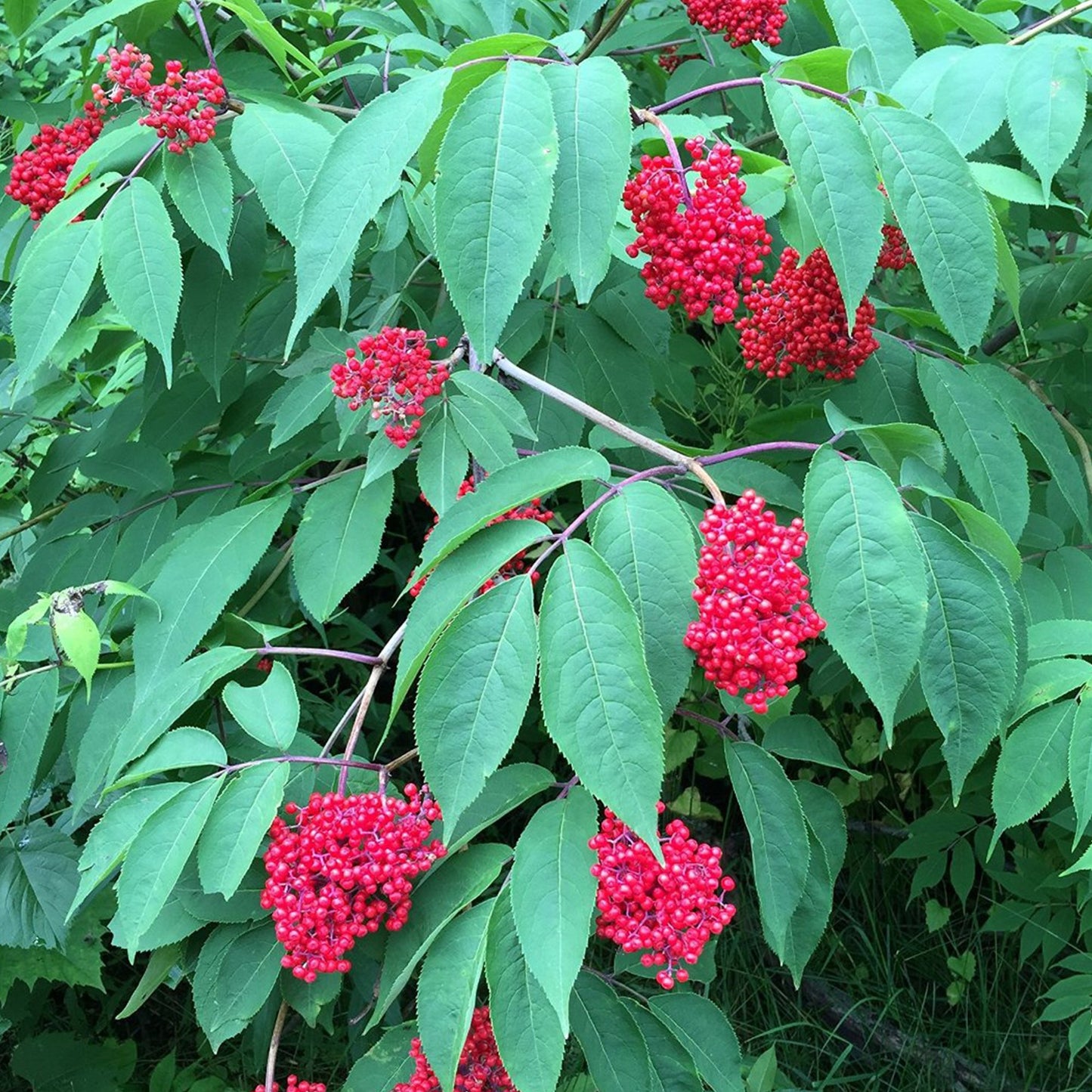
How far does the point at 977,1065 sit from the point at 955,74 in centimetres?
284

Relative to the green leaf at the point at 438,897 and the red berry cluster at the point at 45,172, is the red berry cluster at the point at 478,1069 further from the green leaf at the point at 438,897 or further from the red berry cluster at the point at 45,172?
the red berry cluster at the point at 45,172

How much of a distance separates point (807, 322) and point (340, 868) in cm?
118

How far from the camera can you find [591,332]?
2.45m

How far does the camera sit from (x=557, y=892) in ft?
4.50

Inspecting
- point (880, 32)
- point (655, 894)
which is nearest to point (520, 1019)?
point (655, 894)

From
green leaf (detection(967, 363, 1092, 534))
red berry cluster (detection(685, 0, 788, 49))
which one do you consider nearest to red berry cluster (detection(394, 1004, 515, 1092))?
green leaf (detection(967, 363, 1092, 534))

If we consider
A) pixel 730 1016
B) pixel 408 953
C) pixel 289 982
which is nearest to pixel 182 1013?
pixel 730 1016

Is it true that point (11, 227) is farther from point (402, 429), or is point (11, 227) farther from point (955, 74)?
point (955, 74)

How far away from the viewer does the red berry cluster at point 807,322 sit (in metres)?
1.99

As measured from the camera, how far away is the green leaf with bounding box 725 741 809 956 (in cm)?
157

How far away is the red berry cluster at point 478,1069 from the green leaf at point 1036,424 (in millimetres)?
1328

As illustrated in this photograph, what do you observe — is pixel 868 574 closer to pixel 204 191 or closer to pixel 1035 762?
pixel 1035 762

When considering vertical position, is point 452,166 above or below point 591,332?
above

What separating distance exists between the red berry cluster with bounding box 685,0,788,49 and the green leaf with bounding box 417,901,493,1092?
5.58 feet
